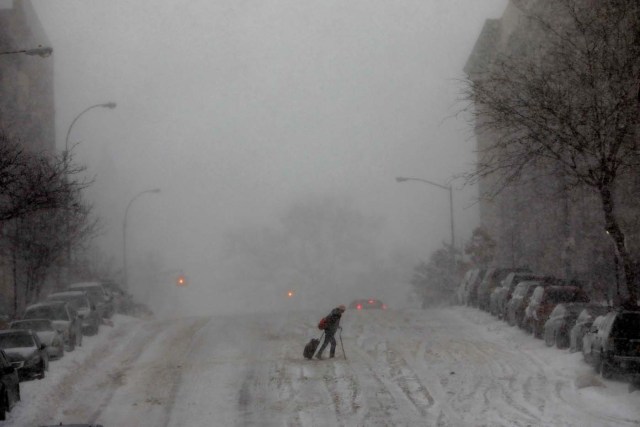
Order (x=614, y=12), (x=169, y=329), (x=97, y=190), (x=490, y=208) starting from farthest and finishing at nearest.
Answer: (x=97, y=190) < (x=490, y=208) < (x=169, y=329) < (x=614, y=12)

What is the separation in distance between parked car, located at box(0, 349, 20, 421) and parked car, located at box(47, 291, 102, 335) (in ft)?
34.1

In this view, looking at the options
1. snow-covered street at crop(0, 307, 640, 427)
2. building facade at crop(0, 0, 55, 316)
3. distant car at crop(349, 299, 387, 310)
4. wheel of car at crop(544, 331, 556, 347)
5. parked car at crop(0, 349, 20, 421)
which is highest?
building facade at crop(0, 0, 55, 316)

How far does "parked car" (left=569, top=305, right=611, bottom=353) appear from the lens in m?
19.8

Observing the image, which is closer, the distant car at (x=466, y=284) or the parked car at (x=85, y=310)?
the parked car at (x=85, y=310)

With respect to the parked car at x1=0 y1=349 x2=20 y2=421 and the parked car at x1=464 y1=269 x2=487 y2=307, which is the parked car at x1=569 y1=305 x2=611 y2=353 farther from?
the parked car at x1=464 y1=269 x2=487 y2=307

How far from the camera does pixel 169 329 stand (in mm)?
29578

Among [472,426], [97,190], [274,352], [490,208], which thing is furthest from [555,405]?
[97,190]

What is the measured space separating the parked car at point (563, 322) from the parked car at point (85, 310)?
13.7 m

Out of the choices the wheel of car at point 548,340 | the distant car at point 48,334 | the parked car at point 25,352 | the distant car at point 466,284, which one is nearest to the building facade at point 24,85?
the distant car at point 466,284

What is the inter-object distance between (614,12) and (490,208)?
48237mm

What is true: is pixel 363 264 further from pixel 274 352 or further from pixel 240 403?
pixel 240 403

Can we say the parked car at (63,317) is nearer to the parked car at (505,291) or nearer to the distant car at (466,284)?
the parked car at (505,291)

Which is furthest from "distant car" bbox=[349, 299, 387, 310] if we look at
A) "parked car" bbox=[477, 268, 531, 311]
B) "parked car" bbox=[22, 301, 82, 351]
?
"parked car" bbox=[22, 301, 82, 351]

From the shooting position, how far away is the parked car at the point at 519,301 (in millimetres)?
26234
